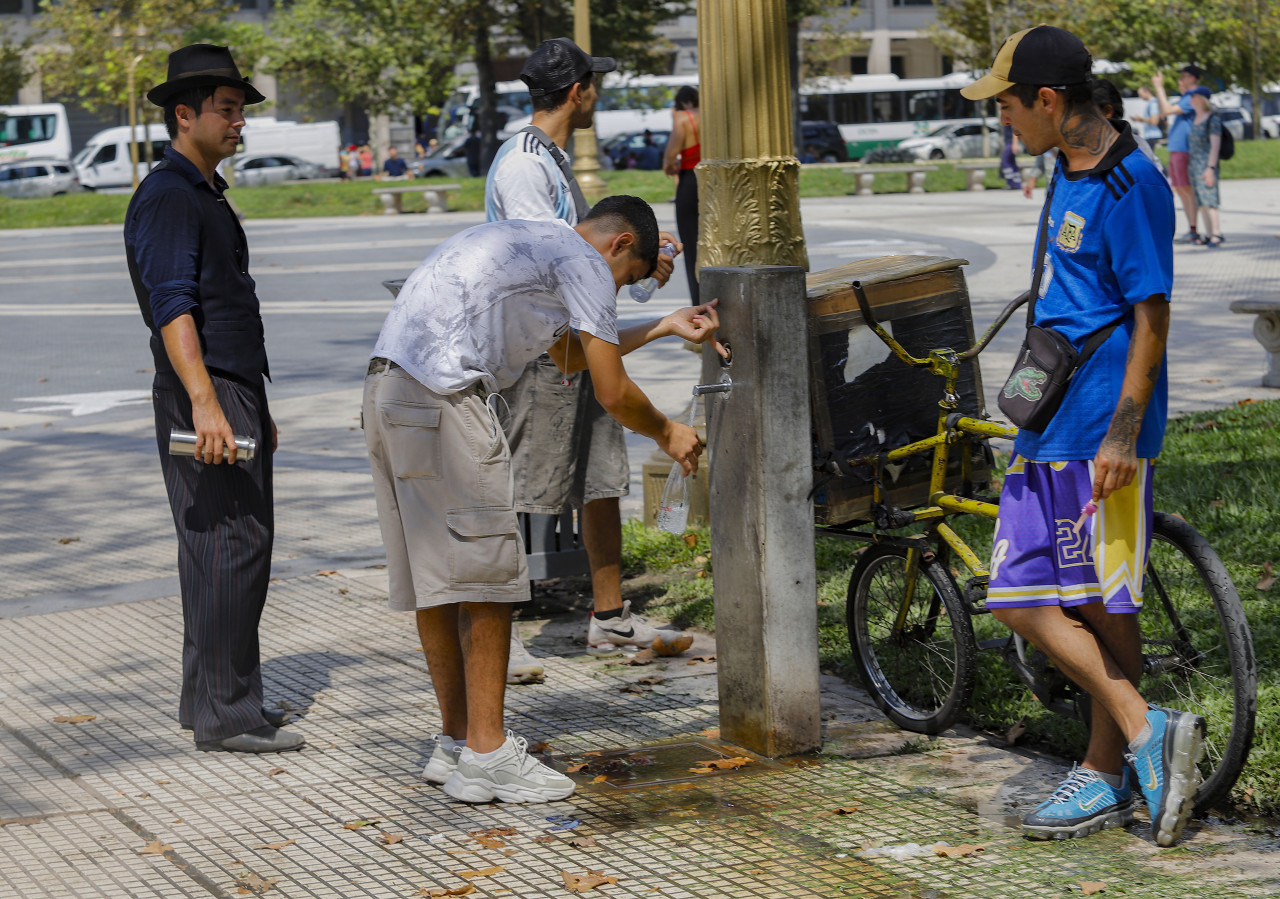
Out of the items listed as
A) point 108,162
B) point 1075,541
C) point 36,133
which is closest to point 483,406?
point 1075,541

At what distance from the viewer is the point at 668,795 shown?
13.8ft

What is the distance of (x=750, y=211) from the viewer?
5988 millimetres

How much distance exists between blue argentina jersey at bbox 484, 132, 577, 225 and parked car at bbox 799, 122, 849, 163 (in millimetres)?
49622

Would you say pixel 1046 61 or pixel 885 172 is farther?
pixel 885 172

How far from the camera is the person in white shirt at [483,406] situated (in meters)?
4.09

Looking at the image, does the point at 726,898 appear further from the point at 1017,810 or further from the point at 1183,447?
the point at 1183,447

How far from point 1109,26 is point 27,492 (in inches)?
1803

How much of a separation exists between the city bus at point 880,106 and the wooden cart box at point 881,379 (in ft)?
178

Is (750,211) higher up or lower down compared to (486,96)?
lower down

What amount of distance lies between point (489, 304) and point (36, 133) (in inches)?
2229

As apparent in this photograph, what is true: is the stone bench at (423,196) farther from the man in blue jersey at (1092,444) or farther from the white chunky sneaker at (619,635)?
the man in blue jersey at (1092,444)

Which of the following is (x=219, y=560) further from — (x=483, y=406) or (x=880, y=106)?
(x=880, y=106)

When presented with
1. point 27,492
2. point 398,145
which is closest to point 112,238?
point 27,492

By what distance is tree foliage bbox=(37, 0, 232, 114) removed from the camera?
41.8 m
